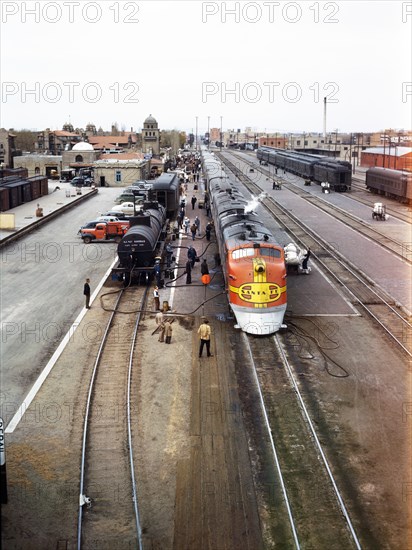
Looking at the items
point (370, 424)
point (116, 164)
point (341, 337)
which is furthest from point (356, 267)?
point (116, 164)

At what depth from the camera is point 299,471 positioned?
10.9m

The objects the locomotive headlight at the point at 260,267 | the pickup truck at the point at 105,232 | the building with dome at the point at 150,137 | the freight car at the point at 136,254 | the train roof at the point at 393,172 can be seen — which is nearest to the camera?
the locomotive headlight at the point at 260,267

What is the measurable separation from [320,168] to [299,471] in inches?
2296

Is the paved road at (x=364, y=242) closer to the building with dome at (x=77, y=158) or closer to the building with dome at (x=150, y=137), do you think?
the building with dome at (x=77, y=158)

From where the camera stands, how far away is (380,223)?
4131 centimetres

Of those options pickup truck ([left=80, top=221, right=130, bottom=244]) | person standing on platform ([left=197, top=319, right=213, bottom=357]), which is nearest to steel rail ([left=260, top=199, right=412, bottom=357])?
person standing on platform ([left=197, top=319, right=213, bottom=357])

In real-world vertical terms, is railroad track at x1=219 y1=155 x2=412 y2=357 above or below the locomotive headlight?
below

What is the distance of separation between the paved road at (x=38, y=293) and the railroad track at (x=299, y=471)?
20.7 ft

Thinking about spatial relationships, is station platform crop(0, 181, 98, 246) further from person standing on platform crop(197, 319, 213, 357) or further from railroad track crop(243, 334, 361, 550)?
railroad track crop(243, 334, 361, 550)

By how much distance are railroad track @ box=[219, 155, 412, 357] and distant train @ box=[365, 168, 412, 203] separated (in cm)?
1366

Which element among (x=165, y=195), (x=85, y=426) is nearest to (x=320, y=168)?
(x=165, y=195)

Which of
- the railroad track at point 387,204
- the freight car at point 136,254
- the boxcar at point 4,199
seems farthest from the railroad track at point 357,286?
the boxcar at point 4,199

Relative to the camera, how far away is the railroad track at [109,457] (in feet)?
30.1

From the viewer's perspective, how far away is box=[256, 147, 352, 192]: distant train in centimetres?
6078
